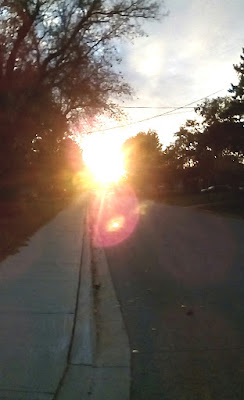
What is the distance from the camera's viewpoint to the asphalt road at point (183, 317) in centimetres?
531

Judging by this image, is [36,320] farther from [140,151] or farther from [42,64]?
[140,151]

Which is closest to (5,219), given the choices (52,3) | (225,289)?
(52,3)

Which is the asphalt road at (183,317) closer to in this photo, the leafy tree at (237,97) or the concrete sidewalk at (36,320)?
the concrete sidewalk at (36,320)

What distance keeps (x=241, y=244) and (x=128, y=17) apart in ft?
44.4

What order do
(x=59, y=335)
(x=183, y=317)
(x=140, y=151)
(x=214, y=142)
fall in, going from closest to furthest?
(x=59, y=335) → (x=183, y=317) → (x=214, y=142) → (x=140, y=151)

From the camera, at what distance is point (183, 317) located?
7773mm

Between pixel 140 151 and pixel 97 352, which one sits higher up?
pixel 140 151

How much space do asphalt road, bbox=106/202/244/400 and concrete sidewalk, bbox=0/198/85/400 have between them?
80 cm

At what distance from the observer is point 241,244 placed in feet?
54.0

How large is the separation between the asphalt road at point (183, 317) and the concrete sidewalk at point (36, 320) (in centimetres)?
80

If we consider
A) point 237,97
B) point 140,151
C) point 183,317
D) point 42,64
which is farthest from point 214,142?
point 140,151

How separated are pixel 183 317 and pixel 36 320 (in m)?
1.99

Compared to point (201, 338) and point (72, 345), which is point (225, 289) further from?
point (72, 345)

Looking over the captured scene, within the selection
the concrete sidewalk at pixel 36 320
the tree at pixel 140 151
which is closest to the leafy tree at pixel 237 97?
the concrete sidewalk at pixel 36 320
